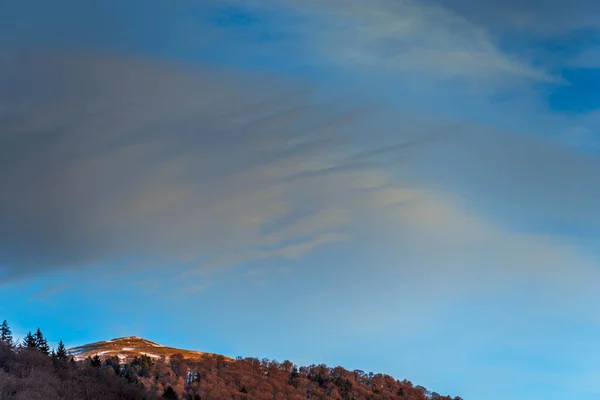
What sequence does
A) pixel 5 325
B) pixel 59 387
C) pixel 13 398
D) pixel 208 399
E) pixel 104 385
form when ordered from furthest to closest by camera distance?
pixel 208 399 → pixel 5 325 → pixel 104 385 → pixel 59 387 → pixel 13 398

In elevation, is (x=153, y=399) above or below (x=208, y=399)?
below

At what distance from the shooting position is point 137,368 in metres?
200

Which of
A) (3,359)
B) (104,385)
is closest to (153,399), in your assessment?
(104,385)

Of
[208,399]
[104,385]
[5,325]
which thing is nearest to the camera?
[104,385]

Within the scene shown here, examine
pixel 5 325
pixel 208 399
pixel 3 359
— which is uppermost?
pixel 208 399

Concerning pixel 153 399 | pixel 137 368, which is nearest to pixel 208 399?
pixel 137 368

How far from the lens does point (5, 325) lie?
75250 mm

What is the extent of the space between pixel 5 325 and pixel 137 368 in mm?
131542

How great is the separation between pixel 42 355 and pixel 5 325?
50.2 metres

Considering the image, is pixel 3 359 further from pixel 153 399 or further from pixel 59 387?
pixel 153 399

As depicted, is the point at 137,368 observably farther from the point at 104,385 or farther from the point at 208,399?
the point at 104,385

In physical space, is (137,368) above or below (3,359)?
above

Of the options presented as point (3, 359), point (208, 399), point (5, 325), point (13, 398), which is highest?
point (208, 399)

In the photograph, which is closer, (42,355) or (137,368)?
(42,355)
